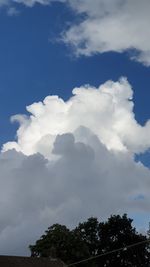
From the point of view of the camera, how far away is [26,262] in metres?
68.4

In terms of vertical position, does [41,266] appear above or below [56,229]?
below

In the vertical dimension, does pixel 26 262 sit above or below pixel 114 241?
below

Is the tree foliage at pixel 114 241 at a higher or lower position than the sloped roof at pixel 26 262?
higher

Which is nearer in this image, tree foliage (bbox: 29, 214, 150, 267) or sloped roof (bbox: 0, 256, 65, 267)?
sloped roof (bbox: 0, 256, 65, 267)

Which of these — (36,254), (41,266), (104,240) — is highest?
(104,240)

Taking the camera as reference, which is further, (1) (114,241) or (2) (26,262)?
(1) (114,241)

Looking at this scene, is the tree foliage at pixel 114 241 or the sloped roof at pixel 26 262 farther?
the tree foliage at pixel 114 241

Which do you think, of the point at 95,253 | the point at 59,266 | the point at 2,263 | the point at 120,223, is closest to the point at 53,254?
the point at 59,266

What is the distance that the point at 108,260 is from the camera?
105 metres

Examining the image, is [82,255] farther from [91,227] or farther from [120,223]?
[120,223]

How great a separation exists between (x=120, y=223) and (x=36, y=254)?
95.8ft

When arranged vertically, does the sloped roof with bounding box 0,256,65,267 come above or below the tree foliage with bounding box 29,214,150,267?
below

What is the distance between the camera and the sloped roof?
6706 cm

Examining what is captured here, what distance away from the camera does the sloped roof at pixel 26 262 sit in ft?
220
